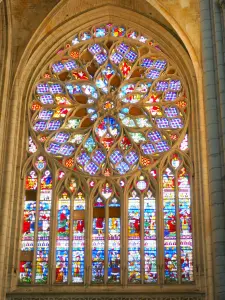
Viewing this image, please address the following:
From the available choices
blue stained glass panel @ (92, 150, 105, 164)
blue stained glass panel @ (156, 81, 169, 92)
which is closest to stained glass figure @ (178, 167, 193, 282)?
blue stained glass panel @ (92, 150, 105, 164)

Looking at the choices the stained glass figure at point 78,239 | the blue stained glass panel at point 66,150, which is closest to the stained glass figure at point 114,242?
the stained glass figure at point 78,239

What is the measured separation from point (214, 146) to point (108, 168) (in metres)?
5.97

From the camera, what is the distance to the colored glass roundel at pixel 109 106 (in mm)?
17547

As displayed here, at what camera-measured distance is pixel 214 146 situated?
1168 centimetres

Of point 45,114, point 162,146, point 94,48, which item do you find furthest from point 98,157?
point 94,48

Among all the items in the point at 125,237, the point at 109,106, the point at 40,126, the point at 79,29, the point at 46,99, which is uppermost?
the point at 79,29

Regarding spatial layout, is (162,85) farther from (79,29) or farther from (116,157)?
(79,29)

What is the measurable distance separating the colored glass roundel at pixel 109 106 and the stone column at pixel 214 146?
5.23 meters

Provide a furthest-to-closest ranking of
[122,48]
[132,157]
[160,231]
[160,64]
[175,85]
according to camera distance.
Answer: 1. [122,48]
2. [160,64]
3. [175,85]
4. [132,157]
5. [160,231]

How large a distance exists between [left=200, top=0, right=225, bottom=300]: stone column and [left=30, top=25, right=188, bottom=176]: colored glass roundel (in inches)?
206

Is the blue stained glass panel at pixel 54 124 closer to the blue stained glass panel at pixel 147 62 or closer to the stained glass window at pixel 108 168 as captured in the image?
the stained glass window at pixel 108 168

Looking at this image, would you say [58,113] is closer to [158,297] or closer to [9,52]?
[9,52]

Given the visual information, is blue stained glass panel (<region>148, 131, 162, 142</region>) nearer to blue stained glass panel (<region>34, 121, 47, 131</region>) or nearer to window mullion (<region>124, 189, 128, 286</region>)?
window mullion (<region>124, 189, 128, 286</region>)

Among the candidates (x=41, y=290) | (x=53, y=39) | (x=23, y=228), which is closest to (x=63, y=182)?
(x=23, y=228)
